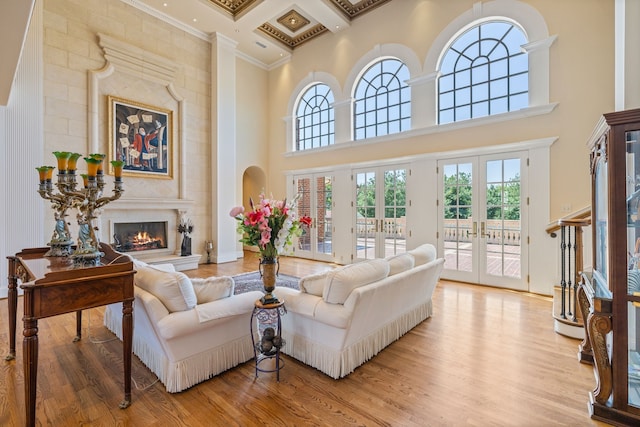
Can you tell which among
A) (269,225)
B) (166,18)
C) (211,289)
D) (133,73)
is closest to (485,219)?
(269,225)

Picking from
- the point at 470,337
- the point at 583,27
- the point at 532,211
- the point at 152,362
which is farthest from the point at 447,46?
the point at 152,362

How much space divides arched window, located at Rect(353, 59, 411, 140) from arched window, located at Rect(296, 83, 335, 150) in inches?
35.6

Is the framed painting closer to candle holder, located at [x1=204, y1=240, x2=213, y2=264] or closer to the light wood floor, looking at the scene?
candle holder, located at [x1=204, y1=240, x2=213, y2=264]

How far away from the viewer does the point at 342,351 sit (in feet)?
7.64

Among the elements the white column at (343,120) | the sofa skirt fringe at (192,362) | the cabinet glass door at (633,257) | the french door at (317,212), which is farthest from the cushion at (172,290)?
the white column at (343,120)

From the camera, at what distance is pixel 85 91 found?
5660 mm

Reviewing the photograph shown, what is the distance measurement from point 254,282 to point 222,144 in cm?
410

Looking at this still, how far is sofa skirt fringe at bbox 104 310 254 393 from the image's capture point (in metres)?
2.16

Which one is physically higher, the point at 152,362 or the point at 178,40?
the point at 178,40

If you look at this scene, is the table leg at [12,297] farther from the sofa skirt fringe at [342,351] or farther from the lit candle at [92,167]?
the sofa skirt fringe at [342,351]

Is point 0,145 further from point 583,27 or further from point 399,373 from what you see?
point 583,27

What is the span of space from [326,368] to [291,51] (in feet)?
28.5

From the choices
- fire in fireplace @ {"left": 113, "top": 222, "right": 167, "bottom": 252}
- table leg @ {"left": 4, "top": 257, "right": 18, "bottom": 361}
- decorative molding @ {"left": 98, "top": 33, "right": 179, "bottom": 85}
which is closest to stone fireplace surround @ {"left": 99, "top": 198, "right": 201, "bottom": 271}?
fire in fireplace @ {"left": 113, "top": 222, "right": 167, "bottom": 252}

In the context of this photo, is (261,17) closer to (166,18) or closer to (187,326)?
(166,18)
